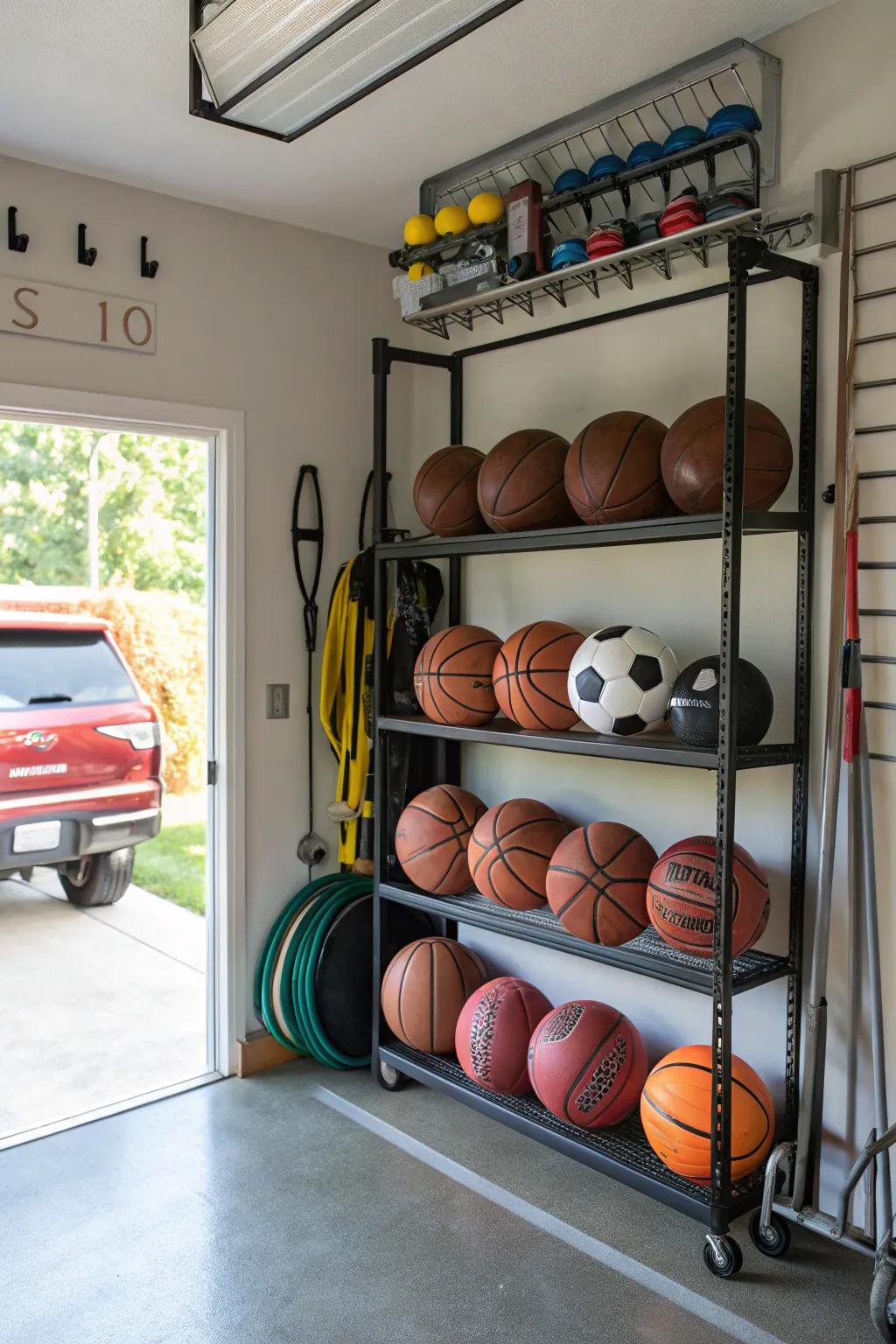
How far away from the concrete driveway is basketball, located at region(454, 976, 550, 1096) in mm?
1083

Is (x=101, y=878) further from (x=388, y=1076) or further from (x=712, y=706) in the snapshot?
(x=712, y=706)

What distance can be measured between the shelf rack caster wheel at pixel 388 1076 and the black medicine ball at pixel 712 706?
1552 mm

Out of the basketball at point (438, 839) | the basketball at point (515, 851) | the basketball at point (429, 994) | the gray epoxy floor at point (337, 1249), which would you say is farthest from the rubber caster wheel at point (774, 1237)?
the basketball at point (438, 839)

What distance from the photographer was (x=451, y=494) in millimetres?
3000

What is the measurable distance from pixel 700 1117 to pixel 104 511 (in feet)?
12.9

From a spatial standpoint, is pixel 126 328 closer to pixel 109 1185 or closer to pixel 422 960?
pixel 422 960

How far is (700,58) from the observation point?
2.51m

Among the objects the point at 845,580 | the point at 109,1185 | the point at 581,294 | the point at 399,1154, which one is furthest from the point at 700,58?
the point at 109,1185

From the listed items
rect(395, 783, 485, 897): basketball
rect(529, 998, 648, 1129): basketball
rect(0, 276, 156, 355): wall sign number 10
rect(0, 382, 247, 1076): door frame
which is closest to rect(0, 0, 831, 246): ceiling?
rect(0, 276, 156, 355): wall sign number 10

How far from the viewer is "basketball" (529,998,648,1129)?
2.62 meters

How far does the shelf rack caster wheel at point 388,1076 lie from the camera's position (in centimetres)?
325

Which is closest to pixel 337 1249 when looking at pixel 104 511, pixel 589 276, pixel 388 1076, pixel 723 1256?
pixel 388 1076

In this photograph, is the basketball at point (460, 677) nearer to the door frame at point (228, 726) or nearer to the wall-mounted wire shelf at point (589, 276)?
the door frame at point (228, 726)

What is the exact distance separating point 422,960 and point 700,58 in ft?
8.32
